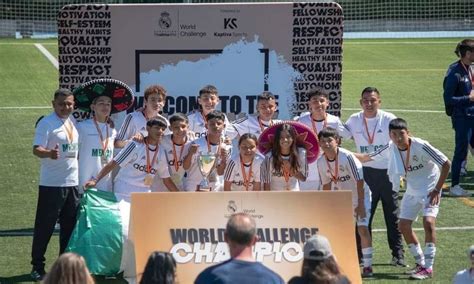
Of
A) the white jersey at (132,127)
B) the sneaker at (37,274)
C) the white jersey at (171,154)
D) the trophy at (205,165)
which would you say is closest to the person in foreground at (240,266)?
the trophy at (205,165)

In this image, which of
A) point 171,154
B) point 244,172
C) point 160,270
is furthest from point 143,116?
point 160,270

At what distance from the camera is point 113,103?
12.9 m

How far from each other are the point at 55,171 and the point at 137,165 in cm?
85

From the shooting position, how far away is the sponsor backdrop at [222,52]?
14.4m

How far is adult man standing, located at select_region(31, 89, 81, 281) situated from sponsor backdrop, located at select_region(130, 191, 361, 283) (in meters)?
1.59

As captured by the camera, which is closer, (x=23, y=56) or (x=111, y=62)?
(x=111, y=62)

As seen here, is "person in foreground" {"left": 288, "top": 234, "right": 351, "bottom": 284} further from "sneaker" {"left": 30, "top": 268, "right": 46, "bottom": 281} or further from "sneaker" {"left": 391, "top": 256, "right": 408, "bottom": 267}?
"sneaker" {"left": 391, "top": 256, "right": 408, "bottom": 267}

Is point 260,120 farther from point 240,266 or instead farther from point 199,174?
point 240,266

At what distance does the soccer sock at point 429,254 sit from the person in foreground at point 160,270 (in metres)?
5.12

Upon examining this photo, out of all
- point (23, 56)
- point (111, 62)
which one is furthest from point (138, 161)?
point (23, 56)

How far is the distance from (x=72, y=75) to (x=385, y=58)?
→ 23.9 metres

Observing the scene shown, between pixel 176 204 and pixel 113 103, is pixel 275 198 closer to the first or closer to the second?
pixel 176 204

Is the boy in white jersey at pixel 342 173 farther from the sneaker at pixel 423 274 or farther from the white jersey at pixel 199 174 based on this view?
the white jersey at pixel 199 174

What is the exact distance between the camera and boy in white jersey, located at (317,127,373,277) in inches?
455
